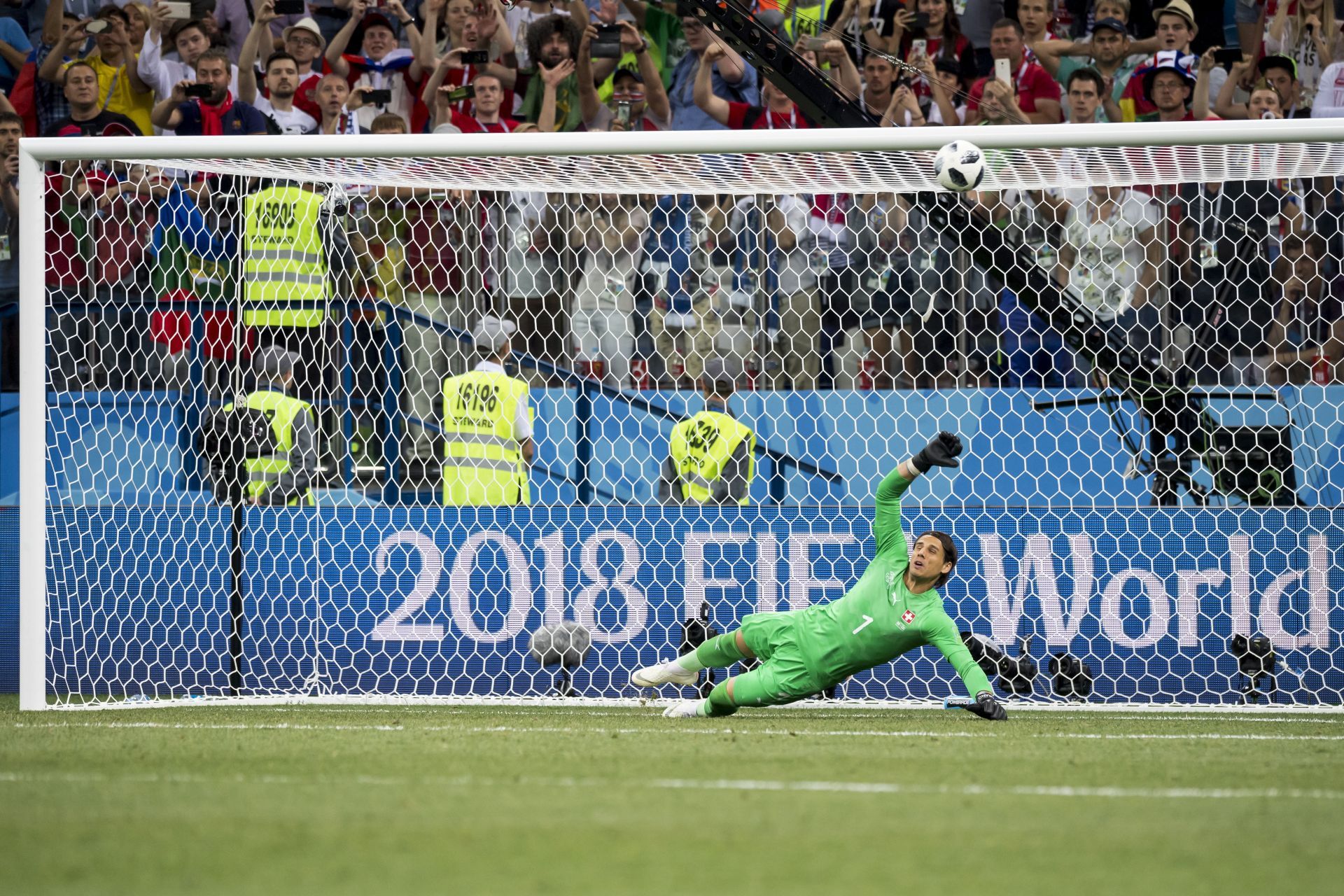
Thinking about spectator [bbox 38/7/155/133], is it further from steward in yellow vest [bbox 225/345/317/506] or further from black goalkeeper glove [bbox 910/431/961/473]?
black goalkeeper glove [bbox 910/431/961/473]

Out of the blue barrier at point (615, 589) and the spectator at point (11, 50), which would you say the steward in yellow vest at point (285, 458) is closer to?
the blue barrier at point (615, 589)

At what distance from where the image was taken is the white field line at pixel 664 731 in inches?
249

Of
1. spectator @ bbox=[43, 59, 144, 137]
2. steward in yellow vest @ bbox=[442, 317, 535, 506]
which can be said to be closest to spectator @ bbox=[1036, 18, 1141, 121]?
steward in yellow vest @ bbox=[442, 317, 535, 506]

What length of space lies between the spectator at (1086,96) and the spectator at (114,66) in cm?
666

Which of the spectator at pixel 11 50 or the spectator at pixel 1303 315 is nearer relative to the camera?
the spectator at pixel 1303 315

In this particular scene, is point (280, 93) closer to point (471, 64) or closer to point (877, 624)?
point (471, 64)

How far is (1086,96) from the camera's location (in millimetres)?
10562

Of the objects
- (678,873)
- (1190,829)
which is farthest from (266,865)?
(1190,829)

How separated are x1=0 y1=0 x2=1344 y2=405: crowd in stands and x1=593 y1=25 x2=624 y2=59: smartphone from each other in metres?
0.02

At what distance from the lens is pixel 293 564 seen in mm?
8625

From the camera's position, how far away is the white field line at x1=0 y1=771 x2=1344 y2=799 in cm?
464

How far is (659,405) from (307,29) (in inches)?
189

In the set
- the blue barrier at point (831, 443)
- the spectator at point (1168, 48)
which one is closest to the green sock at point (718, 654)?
the blue barrier at point (831, 443)

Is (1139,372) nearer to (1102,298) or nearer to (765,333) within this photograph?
(1102,298)
